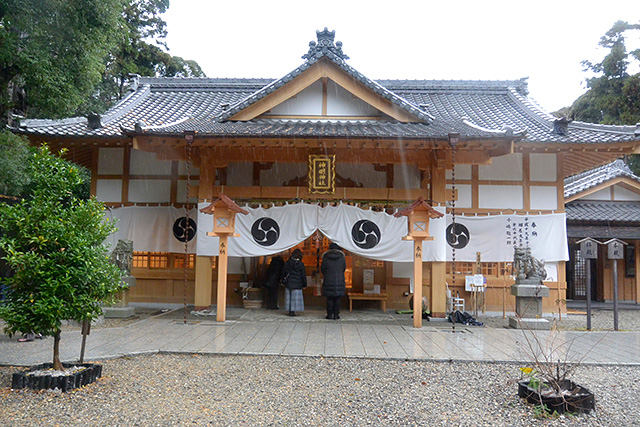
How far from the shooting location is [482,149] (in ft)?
34.8

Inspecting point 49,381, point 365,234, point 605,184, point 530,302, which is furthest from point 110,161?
point 605,184

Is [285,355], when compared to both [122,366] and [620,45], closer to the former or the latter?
[122,366]

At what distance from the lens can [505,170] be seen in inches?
492

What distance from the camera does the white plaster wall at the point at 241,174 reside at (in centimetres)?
1295

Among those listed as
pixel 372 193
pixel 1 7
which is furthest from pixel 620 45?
pixel 1 7

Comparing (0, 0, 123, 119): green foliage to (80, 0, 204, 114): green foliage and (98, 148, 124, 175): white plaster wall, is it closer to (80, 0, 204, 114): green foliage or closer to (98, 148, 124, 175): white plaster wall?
(98, 148, 124, 175): white plaster wall

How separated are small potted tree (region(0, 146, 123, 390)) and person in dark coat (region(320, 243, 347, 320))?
5.55 m

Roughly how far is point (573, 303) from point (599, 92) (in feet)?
40.0

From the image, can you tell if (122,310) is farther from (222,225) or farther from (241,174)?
(241,174)

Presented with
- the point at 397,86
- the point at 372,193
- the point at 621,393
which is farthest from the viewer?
the point at 397,86

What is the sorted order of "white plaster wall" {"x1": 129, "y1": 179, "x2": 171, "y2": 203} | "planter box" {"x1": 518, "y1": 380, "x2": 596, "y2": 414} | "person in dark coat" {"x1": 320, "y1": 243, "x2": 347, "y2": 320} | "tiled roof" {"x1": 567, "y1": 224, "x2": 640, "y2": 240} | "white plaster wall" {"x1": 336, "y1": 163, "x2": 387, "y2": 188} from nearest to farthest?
"planter box" {"x1": 518, "y1": 380, "x2": 596, "y2": 414} → "person in dark coat" {"x1": 320, "y1": 243, "x2": 347, "y2": 320} → "white plaster wall" {"x1": 129, "y1": 179, "x2": 171, "y2": 203} → "white plaster wall" {"x1": 336, "y1": 163, "x2": 387, "y2": 188} → "tiled roof" {"x1": 567, "y1": 224, "x2": 640, "y2": 240}

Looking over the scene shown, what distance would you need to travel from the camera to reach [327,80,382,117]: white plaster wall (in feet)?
38.7

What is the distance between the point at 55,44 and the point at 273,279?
307 inches

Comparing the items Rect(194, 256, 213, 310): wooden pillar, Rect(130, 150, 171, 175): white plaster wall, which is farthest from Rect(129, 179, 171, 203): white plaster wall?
Rect(194, 256, 213, 310): wooden pillar
